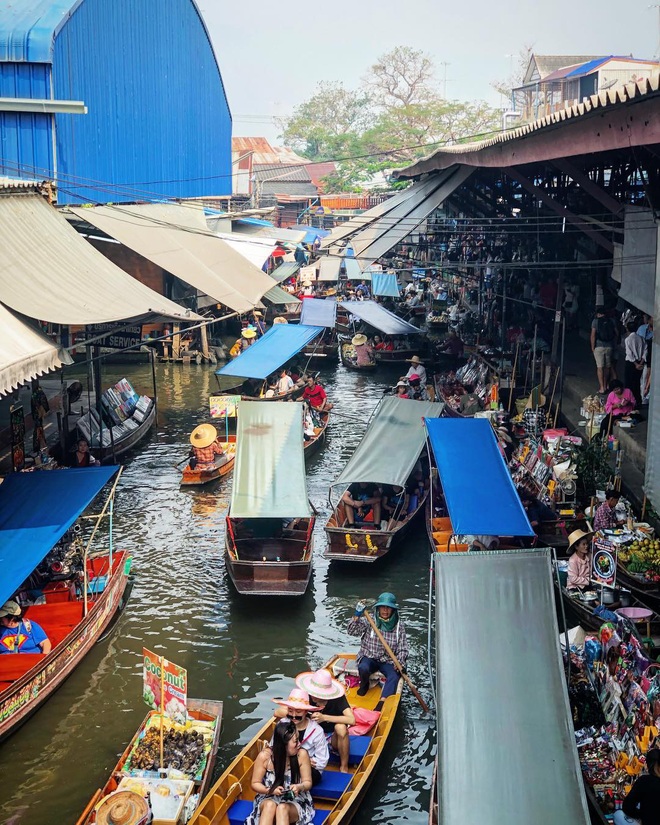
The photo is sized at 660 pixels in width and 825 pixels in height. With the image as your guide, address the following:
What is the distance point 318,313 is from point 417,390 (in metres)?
6.87

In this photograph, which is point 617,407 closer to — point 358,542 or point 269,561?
point 358,542

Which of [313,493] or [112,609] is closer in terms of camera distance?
[112,609]

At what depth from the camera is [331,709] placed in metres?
8.17

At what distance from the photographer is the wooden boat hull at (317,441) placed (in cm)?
1836

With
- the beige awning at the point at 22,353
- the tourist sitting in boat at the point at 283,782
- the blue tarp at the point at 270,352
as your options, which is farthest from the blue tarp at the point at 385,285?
the tourist sitting in boat at the point at 283,782

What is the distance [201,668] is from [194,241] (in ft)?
47.9

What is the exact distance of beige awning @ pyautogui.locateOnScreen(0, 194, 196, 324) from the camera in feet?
42.5

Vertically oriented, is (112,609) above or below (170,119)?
below

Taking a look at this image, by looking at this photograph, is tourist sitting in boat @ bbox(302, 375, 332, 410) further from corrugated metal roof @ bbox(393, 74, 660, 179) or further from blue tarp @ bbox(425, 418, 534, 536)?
blue tarp @ bbox(425, 418, 534, 536)

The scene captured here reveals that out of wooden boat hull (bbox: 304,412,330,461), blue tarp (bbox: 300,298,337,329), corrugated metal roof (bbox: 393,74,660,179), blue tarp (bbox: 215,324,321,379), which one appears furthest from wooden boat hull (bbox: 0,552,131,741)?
blue tarp (bbox: 300,298,337,329)

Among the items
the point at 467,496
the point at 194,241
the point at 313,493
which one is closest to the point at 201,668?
the point at 467,496

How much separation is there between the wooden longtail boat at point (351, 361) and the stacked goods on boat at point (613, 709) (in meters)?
18.0

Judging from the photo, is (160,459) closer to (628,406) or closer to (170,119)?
(628,406)

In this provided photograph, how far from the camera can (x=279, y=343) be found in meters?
22.9
